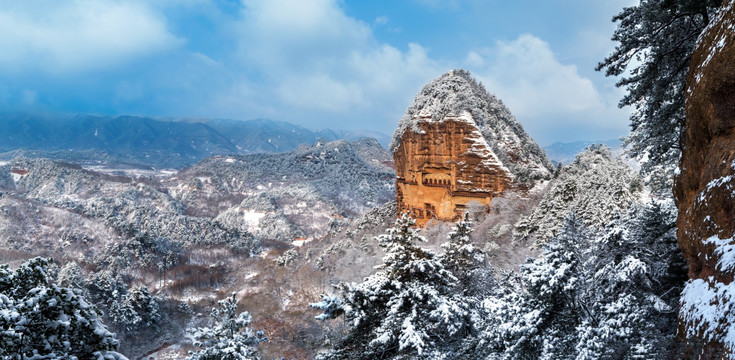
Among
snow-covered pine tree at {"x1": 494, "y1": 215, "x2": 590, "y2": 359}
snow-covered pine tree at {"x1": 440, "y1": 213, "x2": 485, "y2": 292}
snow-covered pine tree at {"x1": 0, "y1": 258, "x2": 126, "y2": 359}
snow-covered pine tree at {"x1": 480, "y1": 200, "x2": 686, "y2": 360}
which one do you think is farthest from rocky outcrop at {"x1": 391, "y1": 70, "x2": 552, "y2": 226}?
snow-covered pine tree at {"x1": 0, "y1": 258, "x2": 126, "y2": 359}

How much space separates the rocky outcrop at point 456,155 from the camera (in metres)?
38.4

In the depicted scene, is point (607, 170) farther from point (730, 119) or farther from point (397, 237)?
point (730, 119)

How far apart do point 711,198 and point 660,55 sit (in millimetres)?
5493

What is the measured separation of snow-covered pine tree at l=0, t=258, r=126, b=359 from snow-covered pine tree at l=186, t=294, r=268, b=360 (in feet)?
18.8

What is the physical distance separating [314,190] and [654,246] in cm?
13351

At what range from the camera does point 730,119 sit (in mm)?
5090

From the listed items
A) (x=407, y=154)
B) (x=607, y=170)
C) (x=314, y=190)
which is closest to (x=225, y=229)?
(x=314, y=190)

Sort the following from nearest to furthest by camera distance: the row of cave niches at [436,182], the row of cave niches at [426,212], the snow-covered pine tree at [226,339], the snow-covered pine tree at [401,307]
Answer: the snow-covered pine tree at [401,307], the snow-covered pine tree at [226,339], the row of cave niches at [436,182], the row of cave niches at [426,212]

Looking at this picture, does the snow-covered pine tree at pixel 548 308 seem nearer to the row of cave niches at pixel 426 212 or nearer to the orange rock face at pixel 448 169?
the orange rock face at pixel 448 169

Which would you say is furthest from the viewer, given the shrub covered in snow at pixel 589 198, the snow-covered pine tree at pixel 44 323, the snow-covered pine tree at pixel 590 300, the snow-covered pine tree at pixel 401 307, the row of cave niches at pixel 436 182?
the row of cave niches at pixel 436 182

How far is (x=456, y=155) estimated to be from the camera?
39.6 m

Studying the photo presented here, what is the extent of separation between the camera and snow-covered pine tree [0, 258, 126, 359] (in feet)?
14.8

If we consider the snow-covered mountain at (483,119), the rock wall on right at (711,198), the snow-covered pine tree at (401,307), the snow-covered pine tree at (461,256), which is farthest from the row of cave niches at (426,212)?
the rock wall on right at (711,198)

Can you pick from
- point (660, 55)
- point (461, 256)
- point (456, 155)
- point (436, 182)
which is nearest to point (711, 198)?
point (660, 55)
